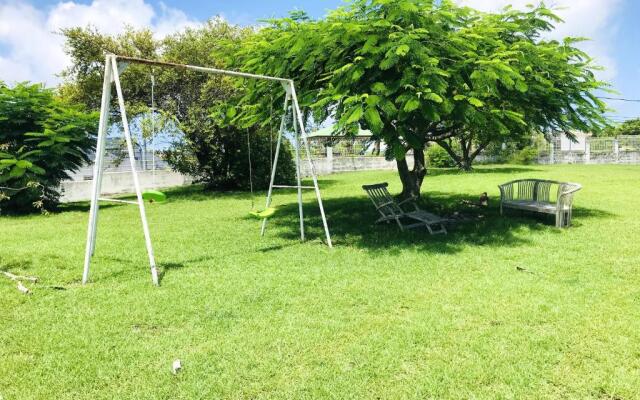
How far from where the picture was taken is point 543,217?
31.3 feet

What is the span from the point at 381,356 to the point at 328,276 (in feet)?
7.41

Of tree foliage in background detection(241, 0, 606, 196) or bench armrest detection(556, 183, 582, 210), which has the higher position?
tree foliage in background detection(241, 0, 606, 196)

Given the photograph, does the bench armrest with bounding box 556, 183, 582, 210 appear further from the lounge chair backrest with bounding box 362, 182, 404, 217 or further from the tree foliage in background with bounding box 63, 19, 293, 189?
the tree foliage in background with bounding box 63, 19, 293, 189

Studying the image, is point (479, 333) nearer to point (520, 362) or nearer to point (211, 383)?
point (520, 362)

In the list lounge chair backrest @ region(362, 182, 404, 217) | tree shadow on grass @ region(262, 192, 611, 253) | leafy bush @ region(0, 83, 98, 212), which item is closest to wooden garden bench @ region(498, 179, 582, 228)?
tree shadow on grass @ region(262, 192, 611, 253)

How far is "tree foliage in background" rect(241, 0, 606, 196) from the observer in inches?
255

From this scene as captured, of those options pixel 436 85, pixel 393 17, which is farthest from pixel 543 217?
pixel 393 17

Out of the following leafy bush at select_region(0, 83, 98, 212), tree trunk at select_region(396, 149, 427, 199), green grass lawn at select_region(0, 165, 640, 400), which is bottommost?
green grass lawn at select_region(0, 165, 640, 400)

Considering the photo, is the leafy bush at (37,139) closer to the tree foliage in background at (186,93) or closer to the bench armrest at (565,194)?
the tree foliage in background at (186,93)

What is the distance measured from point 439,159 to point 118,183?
62.7 ft

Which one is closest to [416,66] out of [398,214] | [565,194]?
[398,214]

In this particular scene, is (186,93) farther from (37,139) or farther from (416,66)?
(416,66)

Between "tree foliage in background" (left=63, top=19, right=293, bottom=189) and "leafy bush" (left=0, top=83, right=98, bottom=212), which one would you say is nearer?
"leafy bush" (left=0, top=83, right=98, bottom=212)

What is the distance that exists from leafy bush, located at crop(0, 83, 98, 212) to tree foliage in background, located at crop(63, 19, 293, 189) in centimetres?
403
